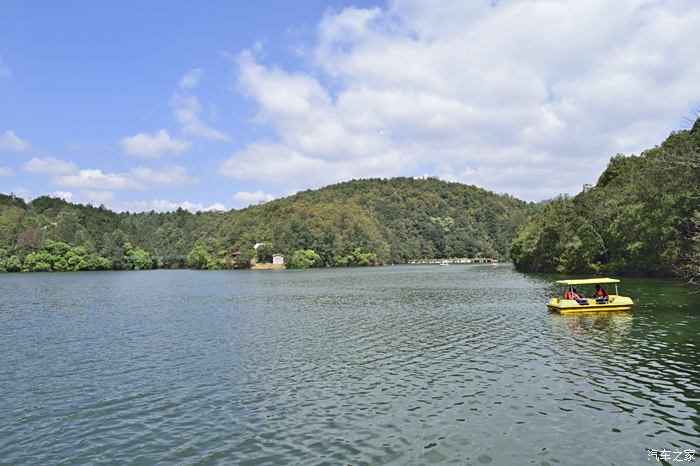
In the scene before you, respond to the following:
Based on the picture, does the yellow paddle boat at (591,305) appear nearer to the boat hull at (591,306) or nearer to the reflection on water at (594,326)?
the boat hull at (591,306)

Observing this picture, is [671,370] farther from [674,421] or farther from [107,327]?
[107,327]

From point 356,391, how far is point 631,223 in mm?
75425

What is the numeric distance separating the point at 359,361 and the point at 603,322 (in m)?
23.1

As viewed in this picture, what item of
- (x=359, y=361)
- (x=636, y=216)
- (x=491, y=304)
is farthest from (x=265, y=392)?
(x=636, y=216)

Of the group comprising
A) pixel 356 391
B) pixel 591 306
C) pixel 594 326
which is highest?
pixel 591 306

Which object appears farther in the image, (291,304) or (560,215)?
(560,215)

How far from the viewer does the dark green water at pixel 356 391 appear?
15.8 meters

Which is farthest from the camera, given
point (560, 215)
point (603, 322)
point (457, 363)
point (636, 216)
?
point (560, 215)

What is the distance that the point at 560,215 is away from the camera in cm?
11462

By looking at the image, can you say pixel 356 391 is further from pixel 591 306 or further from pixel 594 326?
pixel 591 306

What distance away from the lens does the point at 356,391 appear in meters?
22.0

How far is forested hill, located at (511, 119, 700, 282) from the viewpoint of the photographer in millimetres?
67188

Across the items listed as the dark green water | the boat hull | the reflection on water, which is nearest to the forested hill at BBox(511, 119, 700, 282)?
the boat hull

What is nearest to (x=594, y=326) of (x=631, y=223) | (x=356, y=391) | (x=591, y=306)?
(x=591, y=306)
